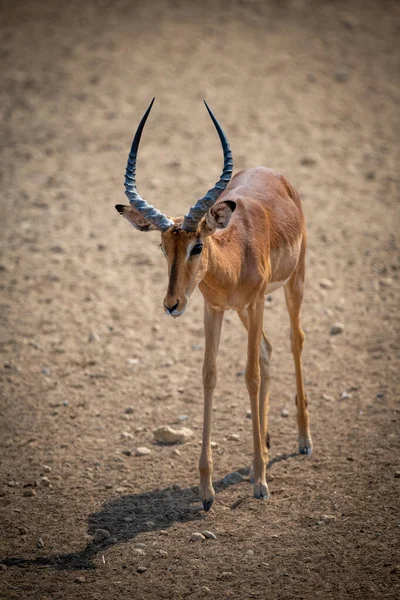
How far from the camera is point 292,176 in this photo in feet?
46.2

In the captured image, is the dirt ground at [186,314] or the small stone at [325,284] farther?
the small stone at [325,284]

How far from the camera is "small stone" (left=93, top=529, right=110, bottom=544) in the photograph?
674 cm

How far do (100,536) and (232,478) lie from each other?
1454 millimetres

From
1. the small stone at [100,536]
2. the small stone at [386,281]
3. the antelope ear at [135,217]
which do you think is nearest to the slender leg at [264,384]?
the antelope ear at [135,217]

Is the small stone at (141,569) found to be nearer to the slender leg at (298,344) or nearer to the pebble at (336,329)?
the slender leg at (298,344)

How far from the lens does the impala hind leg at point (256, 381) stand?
7250 mm

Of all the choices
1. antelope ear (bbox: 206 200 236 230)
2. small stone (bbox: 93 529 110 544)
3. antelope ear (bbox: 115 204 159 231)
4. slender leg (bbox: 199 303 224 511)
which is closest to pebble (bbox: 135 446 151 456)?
slender leg (bbox: 199 303 224 511)

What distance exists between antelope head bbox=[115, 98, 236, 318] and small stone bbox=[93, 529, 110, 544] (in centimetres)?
195

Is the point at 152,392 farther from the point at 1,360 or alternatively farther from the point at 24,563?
the point at 24,563

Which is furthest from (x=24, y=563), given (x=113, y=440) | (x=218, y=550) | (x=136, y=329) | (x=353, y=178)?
(x=353, y=178)

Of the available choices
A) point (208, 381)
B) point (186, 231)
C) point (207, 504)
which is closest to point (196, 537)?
point (207, 504)

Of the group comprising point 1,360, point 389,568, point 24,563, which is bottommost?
point 1,360

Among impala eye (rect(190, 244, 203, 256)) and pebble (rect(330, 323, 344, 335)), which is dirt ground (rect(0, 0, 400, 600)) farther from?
impala eye (rect(190, 244, 203, 256))

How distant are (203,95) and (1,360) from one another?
8.82 meters
